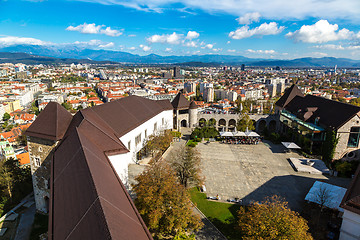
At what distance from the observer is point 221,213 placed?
1972 cm

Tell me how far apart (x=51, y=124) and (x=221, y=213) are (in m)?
17.9

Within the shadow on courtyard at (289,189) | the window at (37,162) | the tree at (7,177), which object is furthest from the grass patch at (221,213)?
the tree at (7,177)

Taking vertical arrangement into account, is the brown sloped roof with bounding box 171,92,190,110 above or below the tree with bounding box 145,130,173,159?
above

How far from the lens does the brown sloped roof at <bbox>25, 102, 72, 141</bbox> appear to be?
65.6 feet

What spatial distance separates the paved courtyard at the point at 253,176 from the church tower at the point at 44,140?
16.1 metres

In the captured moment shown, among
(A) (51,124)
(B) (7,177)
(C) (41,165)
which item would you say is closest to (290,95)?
(A) (51,124)

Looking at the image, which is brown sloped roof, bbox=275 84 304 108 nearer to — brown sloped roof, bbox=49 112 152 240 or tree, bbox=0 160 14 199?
brown sloped roof, bbox=49 112 152 240

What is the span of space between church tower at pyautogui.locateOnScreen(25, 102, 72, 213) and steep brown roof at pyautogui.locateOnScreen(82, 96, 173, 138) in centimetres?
250

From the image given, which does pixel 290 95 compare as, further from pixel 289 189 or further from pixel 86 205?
pixel 86 205

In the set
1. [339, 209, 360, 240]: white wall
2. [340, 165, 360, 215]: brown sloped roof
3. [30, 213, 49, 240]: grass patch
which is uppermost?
[340, 165, 360, 215]: brown sloped roof

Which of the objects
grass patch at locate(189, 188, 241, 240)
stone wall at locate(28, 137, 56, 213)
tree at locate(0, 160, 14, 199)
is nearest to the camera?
grass patch at locate(189, 188, 241, 240)

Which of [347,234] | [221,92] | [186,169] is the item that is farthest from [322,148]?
[221,92]

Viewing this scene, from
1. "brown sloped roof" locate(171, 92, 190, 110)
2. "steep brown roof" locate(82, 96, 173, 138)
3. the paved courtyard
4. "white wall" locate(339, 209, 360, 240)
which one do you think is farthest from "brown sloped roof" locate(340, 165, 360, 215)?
"brown sloped roof" locate(171, 92, 190, 110)

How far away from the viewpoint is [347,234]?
1497 centimetres
